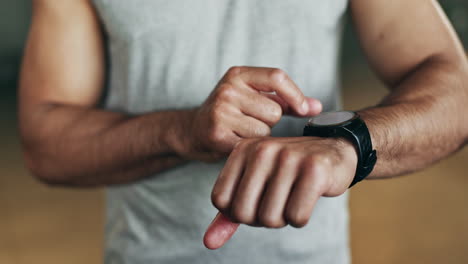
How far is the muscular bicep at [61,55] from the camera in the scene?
1.06m

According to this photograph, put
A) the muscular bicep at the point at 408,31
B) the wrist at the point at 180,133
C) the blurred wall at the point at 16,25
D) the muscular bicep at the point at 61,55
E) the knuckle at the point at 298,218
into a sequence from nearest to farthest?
1. the knuckle at the point at 298,218
2. the wrist at the point at 180,133
3. the muscular bicep at the point at 408,31
4. the muscular bicep at the point at 61,55
5. the blurred wall at the point at 16,25

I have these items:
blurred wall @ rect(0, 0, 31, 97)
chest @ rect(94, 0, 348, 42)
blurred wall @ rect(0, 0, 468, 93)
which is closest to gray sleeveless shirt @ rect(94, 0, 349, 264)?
chest @ rect(94, 0, 348, 42)

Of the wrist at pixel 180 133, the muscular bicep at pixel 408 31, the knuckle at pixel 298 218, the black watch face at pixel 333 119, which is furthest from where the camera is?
the muscular bicep at pixel 408 31

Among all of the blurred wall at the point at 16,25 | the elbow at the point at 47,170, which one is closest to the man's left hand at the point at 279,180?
the elbow at the point at 47,170

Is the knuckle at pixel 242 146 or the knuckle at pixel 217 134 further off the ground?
the knuckle at pixel 242 146

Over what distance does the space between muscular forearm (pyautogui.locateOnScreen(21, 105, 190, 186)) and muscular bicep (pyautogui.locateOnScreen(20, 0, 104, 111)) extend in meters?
0.05

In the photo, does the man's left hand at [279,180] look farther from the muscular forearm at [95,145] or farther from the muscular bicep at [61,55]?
the muscular bicep at [61,55]

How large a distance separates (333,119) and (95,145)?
573 millimetres

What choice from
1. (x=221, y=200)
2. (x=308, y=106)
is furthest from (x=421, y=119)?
(x=221, y=200)

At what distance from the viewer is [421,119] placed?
807 millimetres

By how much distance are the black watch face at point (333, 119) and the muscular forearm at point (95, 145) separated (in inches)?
12.2

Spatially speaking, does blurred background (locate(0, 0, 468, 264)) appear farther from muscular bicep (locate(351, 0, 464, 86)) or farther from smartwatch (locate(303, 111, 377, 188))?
smartwatch (locate(303, 111, 377, 188))

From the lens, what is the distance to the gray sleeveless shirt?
1.00m

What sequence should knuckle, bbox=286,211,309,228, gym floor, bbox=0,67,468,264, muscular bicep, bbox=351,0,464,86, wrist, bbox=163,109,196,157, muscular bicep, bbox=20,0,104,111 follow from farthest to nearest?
gym floor, bbox=0,67,468,264, muscular bicep, bbox=20,0,104,111, muscular bicep, bbox=351,0,464,86, wrist, bbox=163,109,196,157, knuckle, bbox=286,211,309,228
